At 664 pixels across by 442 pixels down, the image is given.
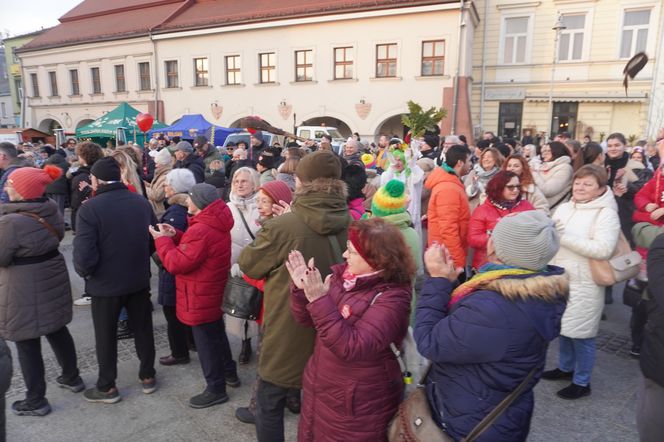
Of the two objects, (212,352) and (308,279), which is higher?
(308,279)

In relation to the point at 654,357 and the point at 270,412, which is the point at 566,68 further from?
the point at 270,412

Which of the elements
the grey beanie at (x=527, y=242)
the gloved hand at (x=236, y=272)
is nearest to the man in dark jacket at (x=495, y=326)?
the grey beanie at (x=527, y=242)

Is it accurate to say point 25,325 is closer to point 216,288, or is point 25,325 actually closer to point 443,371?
point 216,288

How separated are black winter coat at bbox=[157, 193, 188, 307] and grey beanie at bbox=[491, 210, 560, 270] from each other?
2.73 m

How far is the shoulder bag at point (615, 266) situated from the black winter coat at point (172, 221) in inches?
128

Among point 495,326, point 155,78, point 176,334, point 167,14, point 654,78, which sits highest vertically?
point 167,14

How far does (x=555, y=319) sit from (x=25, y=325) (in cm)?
338

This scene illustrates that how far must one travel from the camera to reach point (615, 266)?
10.9ft

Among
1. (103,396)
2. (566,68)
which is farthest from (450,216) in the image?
(566,68)

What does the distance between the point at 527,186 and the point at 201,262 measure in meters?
3.24

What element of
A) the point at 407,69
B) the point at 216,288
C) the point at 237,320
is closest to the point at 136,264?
the point at 216,288

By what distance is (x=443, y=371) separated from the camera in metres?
1.91

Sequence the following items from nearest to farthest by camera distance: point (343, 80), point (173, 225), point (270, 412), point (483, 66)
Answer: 1. point (270, 412)
2. point (173, 225)
3. point (483, 66)
4. point (343, 80)

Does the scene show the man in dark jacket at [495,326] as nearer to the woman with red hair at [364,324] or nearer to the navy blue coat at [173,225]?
the woman with red hair at [364,324]
